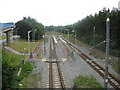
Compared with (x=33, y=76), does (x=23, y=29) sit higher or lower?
higher

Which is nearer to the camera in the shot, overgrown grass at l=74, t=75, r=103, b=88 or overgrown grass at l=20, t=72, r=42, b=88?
overgrown grass at l=74, t=75, r=103, b=88

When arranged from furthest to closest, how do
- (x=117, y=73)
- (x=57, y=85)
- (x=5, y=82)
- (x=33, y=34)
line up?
(x=33, y=34)
(x=117, y=73)
(x=57, y=85)
(x=5, y=82)

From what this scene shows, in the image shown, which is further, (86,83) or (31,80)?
(31,80)

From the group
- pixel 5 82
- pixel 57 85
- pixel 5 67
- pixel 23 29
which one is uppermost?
pixel 23 29

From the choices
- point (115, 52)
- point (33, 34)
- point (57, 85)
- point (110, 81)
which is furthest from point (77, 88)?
point (33, 34)

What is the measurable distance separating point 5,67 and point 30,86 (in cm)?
263

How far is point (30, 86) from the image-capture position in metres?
11.0

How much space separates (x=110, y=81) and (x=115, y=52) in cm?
933

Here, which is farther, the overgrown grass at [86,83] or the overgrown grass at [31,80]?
the overgrown grass at [31,80]

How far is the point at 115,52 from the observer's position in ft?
67.5

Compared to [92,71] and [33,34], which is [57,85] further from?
[33,34]

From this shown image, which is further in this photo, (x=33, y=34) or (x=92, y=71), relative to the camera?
(x=33, y=34)

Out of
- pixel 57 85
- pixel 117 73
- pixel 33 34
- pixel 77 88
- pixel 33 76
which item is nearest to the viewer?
pixel 77 88

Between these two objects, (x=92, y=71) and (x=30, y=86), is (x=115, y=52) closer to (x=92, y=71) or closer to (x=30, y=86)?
(x=92, y=71)
